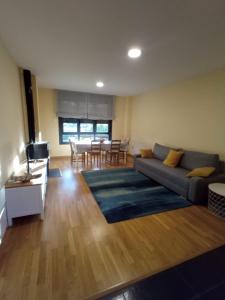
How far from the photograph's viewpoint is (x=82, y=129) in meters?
6.04

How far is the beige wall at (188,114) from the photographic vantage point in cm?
318

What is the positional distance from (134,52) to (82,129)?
401 centimetres

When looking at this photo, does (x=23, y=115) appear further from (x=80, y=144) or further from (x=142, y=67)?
(x=142, y=67)

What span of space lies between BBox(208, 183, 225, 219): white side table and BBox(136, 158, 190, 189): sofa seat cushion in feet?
1.35

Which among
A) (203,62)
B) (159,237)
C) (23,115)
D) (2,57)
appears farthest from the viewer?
(23,115)

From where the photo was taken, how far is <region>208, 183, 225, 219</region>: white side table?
244 centimetres

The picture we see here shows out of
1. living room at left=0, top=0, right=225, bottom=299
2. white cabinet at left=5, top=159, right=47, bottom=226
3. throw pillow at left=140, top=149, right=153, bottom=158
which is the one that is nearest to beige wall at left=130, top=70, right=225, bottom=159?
living room at left=0, top=0, right=225, bottom=299

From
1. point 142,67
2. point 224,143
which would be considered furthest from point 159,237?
point 142,67

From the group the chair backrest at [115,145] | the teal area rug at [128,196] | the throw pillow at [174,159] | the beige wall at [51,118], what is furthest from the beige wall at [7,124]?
the throw pillow at [174,159]

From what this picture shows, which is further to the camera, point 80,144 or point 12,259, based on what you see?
point 80,144

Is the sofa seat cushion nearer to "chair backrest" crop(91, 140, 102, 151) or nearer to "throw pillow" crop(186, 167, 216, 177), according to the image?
"throw pillow" crop(186, 167, 216, 177)

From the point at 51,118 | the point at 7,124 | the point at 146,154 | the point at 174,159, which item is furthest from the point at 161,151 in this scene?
the point at 51,118

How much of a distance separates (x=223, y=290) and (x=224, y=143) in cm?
251

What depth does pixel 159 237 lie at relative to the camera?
6.53 feet
